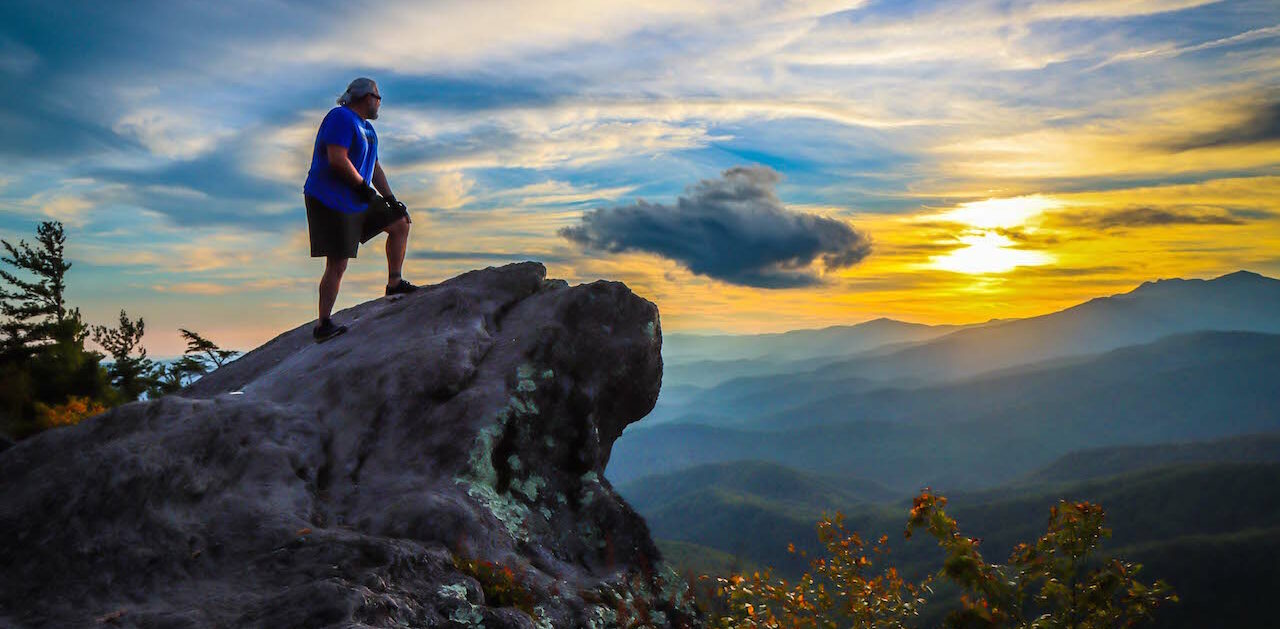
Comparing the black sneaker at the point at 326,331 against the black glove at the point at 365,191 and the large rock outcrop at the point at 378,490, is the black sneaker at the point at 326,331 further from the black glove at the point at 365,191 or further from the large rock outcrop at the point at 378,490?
the black glove at the point at 365,191

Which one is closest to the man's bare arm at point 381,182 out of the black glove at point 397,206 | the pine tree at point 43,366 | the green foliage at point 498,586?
the black glove at point 397,206

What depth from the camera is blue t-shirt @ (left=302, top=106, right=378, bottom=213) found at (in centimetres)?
1180

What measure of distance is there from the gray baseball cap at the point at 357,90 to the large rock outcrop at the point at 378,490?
11.0 ft

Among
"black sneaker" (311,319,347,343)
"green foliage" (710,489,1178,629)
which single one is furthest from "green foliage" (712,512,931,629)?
"black sneaker" (311,319,347,343)

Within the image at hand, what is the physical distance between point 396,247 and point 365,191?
193cm

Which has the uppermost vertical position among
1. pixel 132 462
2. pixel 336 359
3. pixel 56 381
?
pixel 336 359

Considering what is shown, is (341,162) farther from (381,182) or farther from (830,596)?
(830,596)

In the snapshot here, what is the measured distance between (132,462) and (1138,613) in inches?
407

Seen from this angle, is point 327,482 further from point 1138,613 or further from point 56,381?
point 56,381

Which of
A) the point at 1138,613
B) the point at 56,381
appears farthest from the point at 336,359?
the point at 56,381

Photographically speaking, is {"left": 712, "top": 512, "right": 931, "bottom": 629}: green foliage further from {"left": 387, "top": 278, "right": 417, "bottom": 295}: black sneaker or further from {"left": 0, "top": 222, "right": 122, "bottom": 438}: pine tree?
{"left": 0, "top": 222, "right": 122, "bottom": 438}: pine tree

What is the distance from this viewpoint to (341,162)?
11.6m

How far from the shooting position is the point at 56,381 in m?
51.6

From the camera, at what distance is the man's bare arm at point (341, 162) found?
457 inches
